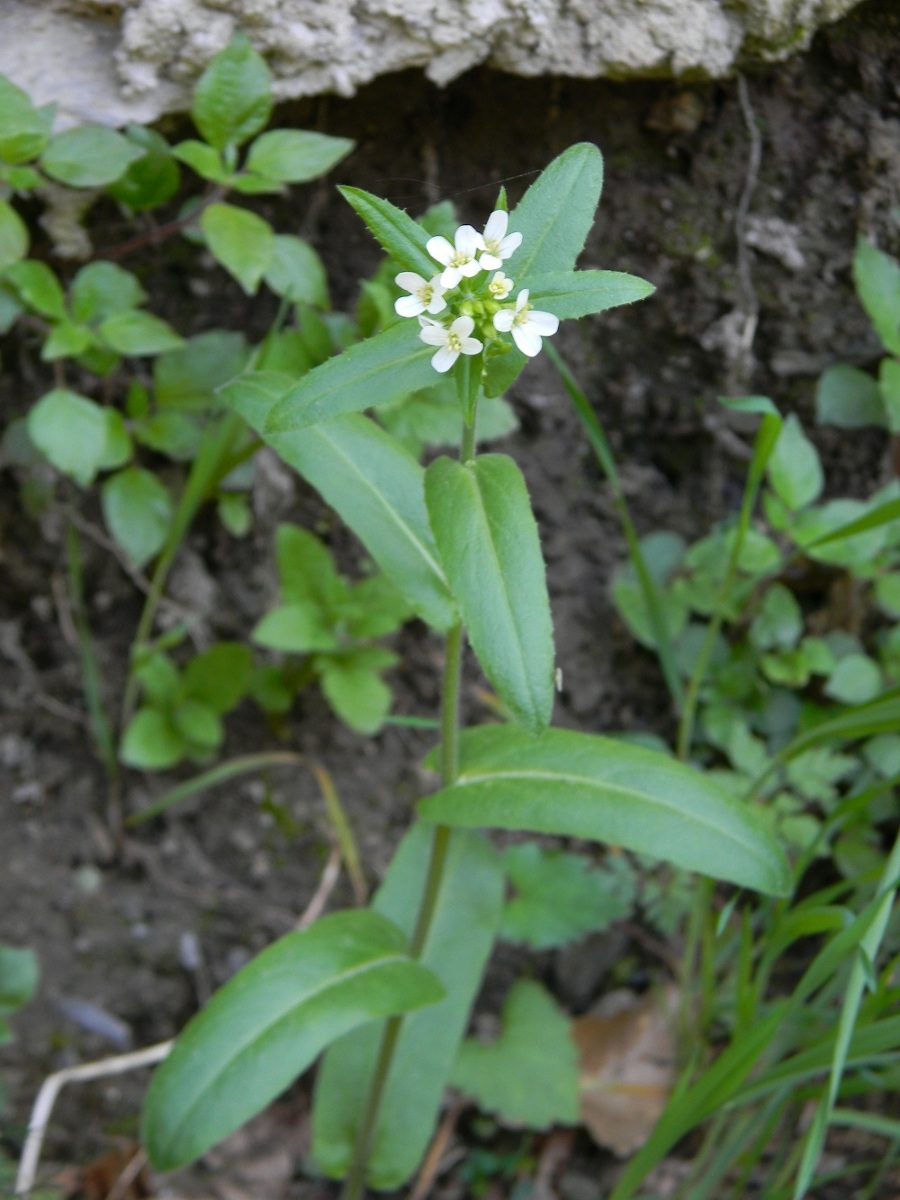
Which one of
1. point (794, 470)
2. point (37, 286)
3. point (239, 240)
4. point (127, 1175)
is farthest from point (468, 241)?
point (127, 1175)

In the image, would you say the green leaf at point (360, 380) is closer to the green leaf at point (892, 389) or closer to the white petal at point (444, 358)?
the white petal at point (444, 358)

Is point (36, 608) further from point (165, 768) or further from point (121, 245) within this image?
point (121, 245)

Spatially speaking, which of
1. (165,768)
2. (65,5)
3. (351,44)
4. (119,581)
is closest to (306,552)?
(119,581)

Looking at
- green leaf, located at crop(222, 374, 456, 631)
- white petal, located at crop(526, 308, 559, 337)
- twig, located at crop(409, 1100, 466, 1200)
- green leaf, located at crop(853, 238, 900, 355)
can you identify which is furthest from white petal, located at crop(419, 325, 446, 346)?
twig, located at crop(409, 1100, 466, 1200)

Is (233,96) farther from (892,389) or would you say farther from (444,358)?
(892,389)

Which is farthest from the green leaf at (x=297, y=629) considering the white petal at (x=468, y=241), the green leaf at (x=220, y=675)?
the white petal at (x=468, y=241)

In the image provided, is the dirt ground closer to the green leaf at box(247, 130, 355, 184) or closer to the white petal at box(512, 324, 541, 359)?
the green leaf at box(247, 130, 355, 184)
